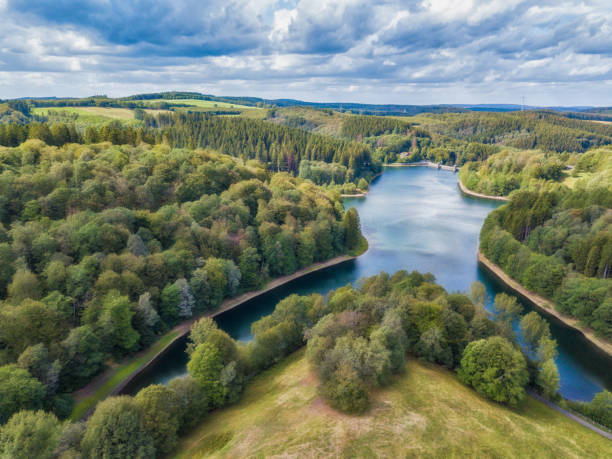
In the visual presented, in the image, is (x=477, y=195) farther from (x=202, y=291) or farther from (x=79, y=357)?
(x=79, y=357)

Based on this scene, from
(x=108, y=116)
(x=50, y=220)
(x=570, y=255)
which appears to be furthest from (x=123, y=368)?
(x=108, y=116)

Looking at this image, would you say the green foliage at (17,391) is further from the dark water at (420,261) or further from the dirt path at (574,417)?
the dirt path at (574,417)

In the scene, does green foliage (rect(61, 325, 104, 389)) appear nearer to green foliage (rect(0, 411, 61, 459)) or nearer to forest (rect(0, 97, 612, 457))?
forest (rect(0, 97, 612, 457))

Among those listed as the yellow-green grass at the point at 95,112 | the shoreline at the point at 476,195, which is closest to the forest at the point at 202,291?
the shoreline at the point at 476,195

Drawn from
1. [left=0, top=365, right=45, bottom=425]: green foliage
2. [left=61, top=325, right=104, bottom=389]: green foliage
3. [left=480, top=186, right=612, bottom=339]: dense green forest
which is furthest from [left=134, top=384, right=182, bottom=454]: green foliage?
[left=480, top=186, right=612, bottom=339]: dense green forest

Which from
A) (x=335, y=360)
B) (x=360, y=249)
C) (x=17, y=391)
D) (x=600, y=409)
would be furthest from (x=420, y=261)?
(x=17, y=391)

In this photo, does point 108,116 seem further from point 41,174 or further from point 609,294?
point 609,294
